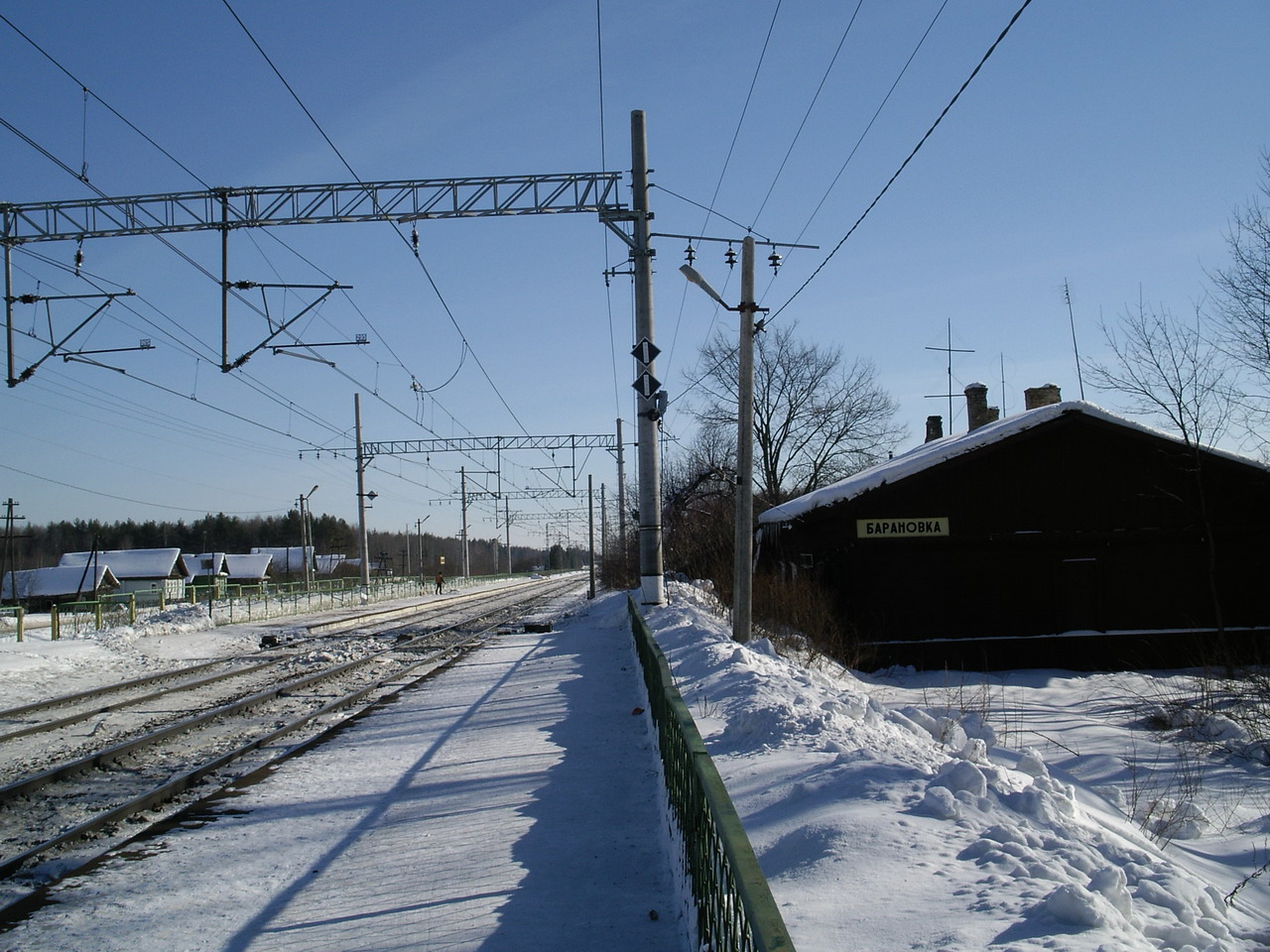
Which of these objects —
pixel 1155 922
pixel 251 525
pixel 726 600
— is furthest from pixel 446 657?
pixel 251 525

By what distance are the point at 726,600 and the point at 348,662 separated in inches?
370

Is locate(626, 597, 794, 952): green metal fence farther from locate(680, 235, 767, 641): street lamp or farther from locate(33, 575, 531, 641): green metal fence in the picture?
locate(33, 575, 531, 641): green metal fence

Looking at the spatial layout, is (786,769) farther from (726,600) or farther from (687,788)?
(726,600)

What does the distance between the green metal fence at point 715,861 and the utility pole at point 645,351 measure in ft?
39.8

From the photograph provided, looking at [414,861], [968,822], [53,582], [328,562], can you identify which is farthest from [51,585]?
[968,822]

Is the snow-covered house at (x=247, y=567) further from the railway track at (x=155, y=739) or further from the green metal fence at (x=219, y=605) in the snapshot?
the railway track at (x=155, y=739)

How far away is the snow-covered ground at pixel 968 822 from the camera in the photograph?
394cm

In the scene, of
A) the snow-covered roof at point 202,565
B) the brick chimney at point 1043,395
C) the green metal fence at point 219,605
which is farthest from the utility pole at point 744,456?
the snow-covered roof at point 202,565

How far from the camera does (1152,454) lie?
68.4 feet

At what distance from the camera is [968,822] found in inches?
207

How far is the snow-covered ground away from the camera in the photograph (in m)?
3.94

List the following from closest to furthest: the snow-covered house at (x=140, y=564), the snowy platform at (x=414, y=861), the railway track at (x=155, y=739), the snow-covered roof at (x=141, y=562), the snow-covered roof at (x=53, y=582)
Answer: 1. the snowy platform at (x=414, y=861)
2. the railway track at (x=155, y=739)
3. the snow-covered roof at (x=53, y=582)
4. the snow-covered house at (x=140, y=564)
5. the snow-covered roof at (x=141, y=562)

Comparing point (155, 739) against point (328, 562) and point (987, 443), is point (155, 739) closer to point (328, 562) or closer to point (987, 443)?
point (987, 443)

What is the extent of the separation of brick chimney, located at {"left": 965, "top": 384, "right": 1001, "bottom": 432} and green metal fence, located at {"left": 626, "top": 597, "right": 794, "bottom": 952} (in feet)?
73.9
